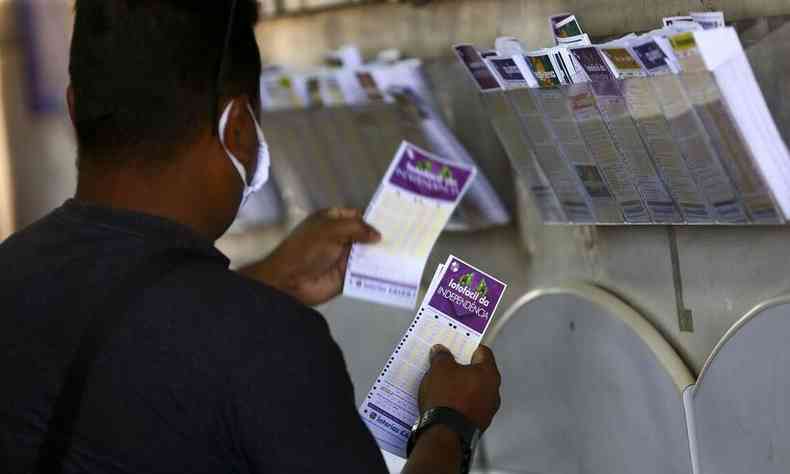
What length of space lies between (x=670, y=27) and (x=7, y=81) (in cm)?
219

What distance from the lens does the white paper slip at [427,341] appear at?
158cm

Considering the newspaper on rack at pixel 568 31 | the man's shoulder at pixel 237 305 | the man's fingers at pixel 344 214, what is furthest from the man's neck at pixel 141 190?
the man's fingers at pixel 344 214

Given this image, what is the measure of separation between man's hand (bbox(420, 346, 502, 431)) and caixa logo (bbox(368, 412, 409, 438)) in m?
0.07

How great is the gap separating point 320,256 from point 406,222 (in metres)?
0.16

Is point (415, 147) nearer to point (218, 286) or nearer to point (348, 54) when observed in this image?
point (348, 54)

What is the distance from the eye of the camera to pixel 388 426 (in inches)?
62.1

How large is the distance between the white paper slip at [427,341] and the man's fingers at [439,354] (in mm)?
14

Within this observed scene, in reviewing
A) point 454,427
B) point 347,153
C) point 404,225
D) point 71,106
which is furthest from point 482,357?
point 347,153

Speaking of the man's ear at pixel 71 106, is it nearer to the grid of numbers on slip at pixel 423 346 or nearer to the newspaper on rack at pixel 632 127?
the grid of numbers on slip at pixel 423 346

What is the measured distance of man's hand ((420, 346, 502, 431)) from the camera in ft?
4.77

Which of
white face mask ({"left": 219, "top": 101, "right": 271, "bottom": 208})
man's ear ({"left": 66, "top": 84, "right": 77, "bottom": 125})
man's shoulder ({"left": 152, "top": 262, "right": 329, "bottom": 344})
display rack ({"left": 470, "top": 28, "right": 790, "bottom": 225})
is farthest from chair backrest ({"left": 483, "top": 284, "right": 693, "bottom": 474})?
man's ear ({"left": 66, "top": 84, "right": 77, "bottom": 125})

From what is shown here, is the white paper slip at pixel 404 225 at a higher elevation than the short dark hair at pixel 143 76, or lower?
lower

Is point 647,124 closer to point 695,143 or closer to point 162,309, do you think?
point 695,143

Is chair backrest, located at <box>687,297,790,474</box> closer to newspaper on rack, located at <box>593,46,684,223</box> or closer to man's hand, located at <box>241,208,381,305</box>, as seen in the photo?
newspaper on rack, located at <box>593,46,684,223</box>
